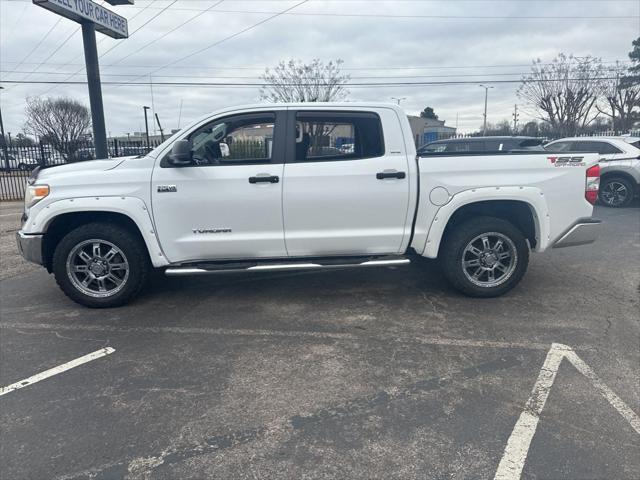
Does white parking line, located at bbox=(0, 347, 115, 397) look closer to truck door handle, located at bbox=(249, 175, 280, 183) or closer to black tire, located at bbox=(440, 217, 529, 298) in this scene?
truck door handle, located at bbox=(249, 175, 280, 183)

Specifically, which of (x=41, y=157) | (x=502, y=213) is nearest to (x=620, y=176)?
(x=502, y=213)

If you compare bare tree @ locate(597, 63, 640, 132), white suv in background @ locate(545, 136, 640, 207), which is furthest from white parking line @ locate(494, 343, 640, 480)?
bare tree @ locate(597, 63, 640, 132)

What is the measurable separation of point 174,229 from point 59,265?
47.8 inches

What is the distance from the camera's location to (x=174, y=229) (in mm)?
4703

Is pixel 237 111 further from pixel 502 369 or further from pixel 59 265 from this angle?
pixel 502 369

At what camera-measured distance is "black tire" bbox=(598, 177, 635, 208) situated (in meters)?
11.6

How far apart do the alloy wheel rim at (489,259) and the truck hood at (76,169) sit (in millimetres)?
3786

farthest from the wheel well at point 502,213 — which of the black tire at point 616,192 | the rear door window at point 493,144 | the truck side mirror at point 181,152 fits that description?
the black tire at point 616,192

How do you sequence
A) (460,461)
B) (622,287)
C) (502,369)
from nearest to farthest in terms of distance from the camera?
(460,461)
(502,369)
(622,287)

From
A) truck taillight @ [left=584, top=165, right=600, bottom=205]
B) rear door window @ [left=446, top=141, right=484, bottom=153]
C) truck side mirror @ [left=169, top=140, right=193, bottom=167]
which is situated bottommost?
truck taillight @ [left=584, top=165, right=600, bottom=205]

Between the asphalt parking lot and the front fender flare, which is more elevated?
the front fender flare

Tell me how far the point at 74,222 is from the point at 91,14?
6.37 meters

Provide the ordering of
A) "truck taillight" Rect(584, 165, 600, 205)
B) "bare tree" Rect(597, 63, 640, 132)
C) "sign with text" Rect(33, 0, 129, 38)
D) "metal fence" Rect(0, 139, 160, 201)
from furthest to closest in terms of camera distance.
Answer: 1. "bare tree" Rect(597, 63, 640, 132)
2. "metal fence" Rect(0, 139, 160, 201)
3. "sign with text" Rect(33, 0, 129, 38)
4. "truck taillight" Rect(584, 165, 600, 205)

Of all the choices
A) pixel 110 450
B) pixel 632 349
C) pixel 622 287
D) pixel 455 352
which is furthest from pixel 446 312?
pixel 110 450
